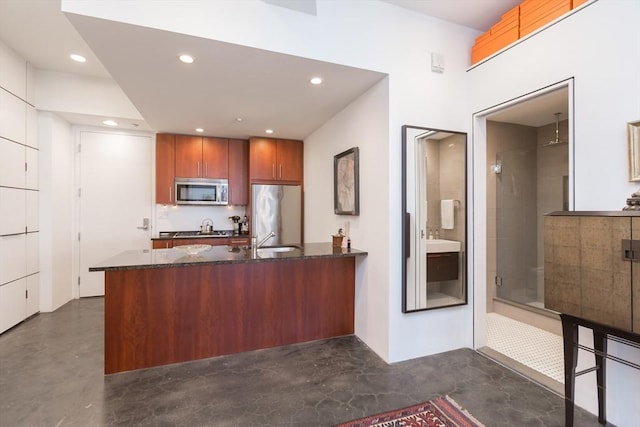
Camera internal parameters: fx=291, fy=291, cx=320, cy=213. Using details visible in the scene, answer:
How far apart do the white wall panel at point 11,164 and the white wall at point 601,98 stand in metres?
5.02

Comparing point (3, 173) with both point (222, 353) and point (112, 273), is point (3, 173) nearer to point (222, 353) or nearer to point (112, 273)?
point (112, 273)

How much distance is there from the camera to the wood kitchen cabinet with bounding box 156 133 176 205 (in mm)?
4328

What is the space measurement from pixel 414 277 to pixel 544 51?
198 centimetres

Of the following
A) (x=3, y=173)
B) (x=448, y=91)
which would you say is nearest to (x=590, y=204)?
(x=448, y=91)

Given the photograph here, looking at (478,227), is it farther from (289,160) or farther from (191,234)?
(191,234)

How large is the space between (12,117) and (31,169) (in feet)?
2.10

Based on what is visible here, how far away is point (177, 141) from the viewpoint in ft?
14.5

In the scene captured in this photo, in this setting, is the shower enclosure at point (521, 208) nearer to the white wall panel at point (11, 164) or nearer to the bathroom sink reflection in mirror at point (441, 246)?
the bathroom sink reflection in mirror at point (441, 246)

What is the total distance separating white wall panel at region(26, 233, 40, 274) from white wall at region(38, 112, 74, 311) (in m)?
0.06

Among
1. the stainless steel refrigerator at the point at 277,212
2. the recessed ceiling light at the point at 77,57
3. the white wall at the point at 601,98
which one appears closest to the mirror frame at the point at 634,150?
the white wall at the point at 601,98

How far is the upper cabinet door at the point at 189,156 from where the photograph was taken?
4.42m

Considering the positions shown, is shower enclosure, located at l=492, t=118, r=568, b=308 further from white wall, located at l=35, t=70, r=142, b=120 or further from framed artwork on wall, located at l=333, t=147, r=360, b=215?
white wall, located at l=35, t=70, r=142, b=120

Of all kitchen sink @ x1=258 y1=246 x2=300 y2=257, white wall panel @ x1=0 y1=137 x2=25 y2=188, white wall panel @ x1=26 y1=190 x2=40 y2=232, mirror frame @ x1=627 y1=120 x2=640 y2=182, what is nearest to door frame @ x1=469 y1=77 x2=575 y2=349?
mirror frame @ x1=627 y1=120 x2=640 y2=182

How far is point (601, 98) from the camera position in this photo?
1.80 meters
